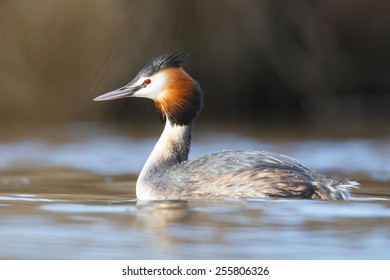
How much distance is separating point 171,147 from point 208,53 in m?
6.75

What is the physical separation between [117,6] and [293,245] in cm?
872

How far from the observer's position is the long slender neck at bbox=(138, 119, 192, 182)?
8062 millimetres

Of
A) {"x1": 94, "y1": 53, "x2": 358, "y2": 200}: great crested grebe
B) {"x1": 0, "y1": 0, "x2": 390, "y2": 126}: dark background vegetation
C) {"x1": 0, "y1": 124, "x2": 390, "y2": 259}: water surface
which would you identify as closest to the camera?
{"x1": 0, "y1": 124, "x2": 390, "y2": 259}: water surface

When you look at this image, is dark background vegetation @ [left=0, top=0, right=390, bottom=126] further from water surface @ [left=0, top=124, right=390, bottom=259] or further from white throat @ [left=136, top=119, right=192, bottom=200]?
white throat @ [left=136, top=119, right=192, bottom=200]

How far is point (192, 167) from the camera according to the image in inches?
304

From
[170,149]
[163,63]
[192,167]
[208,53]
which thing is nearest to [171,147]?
[170,149]

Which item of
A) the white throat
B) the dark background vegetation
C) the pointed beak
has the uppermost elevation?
the dark background vegetation

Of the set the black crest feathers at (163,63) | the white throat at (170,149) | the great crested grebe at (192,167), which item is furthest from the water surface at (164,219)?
the black crest feathers at (163,63)

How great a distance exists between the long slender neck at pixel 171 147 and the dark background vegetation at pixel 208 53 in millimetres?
5888

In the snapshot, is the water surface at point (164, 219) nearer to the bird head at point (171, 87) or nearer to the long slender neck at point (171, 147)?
the long slender neck at point (171, 147)

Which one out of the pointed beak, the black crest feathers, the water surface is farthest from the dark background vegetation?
the black crest feathers

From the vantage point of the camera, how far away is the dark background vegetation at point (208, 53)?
13.9 metres

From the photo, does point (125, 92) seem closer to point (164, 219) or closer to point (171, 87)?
point (171, 87)

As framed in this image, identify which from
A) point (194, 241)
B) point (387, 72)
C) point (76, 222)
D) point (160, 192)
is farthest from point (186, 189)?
point (387, 72)
